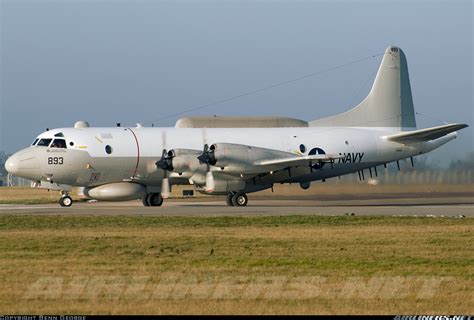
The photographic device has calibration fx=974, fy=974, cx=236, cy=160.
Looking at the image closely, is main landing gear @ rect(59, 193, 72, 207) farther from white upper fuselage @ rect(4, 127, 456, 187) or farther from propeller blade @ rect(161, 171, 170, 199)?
propeller blade @ rect(161, 171, 170, 199)

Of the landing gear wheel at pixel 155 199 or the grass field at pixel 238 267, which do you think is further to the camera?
the landing gear wheel at pixel 155 199

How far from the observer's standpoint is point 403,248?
26.6 metres

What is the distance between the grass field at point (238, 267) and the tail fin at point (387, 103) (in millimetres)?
20329

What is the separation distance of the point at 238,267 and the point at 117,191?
1086 inches

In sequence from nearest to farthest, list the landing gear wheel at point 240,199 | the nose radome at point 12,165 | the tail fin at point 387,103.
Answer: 1. the nose radome at point 12,165
2. the landing gear wheel at point 240,199
3. the tail fin at point 387,103

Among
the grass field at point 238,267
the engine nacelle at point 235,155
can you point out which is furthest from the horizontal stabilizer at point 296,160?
the grass field at point 238,267

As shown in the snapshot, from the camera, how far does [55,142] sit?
4916cm

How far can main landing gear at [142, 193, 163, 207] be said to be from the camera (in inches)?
2022

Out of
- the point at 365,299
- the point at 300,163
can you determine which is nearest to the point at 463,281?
the point at 365,299

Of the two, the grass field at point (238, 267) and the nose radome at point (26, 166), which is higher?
the nose radome at point (26, 166)

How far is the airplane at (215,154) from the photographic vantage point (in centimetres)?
4878

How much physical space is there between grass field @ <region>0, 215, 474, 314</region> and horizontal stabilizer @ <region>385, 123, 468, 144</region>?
603 inches

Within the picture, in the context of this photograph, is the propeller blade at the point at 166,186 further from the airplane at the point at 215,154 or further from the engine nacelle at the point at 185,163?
the engine nacelle at the point at 185,163

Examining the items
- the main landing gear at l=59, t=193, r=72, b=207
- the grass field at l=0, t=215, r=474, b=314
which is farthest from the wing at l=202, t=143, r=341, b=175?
the grass field at l=0, t=215, r=474, b=314
